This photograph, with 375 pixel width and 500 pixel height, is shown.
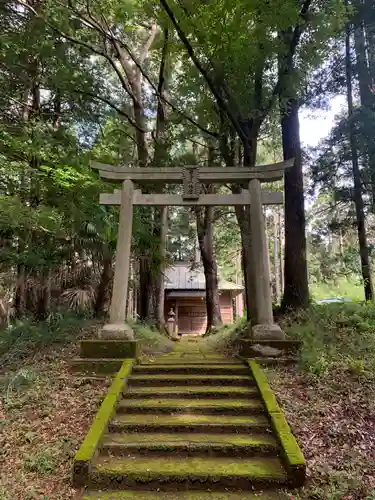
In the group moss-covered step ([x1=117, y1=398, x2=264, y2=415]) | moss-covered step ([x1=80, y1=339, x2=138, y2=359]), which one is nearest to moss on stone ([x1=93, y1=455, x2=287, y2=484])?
moss-covered step ([x1=117, y1=398, x2=264, y2=415])

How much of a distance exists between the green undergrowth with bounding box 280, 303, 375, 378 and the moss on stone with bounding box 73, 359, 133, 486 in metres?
2.86

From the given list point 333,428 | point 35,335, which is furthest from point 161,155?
point 333,428

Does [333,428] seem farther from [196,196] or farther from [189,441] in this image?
[196,196]

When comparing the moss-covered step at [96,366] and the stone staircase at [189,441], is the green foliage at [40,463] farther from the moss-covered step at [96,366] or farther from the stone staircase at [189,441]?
the moss-covered step at [96,366]

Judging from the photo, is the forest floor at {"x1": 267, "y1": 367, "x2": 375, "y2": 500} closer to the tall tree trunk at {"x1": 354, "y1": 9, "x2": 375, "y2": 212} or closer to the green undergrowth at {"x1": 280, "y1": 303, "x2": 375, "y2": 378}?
the green undergrowth at {"x1": 280, "y1": 303, "x2": 375, "y2": 378}

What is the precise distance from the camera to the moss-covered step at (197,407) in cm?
485

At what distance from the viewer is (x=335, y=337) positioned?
21.4ft

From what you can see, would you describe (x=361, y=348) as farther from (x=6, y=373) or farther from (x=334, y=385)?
(x=6, y=373)

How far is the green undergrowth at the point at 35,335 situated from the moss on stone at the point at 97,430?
2.24m

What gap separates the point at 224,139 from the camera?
926 cm

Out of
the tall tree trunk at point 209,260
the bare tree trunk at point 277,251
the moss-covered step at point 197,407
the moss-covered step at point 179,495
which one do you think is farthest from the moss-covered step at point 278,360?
the bare tree trunk at point 277,251

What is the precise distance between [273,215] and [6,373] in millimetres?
21865

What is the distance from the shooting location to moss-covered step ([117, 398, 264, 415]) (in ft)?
15.9

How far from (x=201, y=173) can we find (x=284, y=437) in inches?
197
